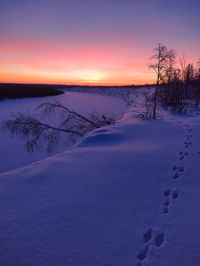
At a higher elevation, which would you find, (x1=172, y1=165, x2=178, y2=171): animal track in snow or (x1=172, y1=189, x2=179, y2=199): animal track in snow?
(x1=172, y1=165, x2=178, y2=171): animal track in snow

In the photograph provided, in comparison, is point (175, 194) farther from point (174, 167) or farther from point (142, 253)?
point (142, 253)

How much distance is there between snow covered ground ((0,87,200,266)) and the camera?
2455 mm

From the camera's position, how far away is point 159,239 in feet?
8.87

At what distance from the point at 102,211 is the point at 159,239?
2.40 feet

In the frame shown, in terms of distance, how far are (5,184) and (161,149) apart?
3.45m

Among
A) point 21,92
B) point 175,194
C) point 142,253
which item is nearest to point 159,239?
point 142,253

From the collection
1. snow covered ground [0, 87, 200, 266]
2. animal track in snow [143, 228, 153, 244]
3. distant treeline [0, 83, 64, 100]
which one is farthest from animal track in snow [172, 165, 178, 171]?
distant treeline [0, 83, 64, 100]

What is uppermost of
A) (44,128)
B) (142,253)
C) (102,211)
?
(44,128)

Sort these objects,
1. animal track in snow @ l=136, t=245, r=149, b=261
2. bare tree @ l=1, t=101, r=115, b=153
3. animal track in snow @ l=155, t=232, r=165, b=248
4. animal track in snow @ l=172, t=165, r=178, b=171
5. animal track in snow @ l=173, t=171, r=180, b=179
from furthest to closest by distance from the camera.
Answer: bare tree @ l=1, t=101, r=115, b=153 < animal track in snow @ l=172, t=165, r=178, b=171 < animal track in snow @ l=173, t=171, r=180, b=179 < animal track in snow @ l=155, t=232, r=165, b=248 < animal track in snow @ l=136, t=245, r=149, b=261

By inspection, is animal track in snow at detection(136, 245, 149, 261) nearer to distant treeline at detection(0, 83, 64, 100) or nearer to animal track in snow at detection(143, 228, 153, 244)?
animal track in snow at detection(143, 228, 153, 244)

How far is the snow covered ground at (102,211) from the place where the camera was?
8.05 feet

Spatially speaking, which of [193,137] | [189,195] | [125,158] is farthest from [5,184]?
[193,137]

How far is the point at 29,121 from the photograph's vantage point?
9391 mm

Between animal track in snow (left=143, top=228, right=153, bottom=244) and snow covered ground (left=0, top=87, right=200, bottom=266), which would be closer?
snow covered ground (left=0, top=87, right=200, bottom=266)
